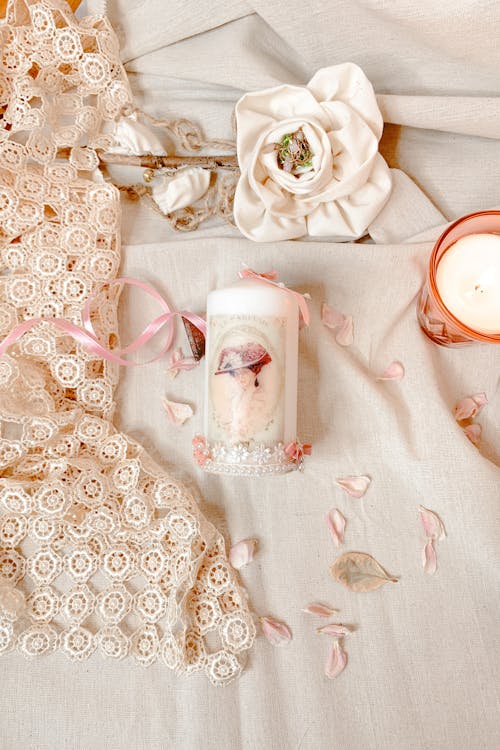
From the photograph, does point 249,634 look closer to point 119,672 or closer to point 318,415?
point 119,672

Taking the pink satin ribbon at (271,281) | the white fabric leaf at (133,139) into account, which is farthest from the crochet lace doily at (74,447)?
the pink satin ribbon at (271,281)

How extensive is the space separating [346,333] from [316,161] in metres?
0.27

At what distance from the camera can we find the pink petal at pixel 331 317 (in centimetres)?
98

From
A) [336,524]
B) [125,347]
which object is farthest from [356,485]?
[125,347]

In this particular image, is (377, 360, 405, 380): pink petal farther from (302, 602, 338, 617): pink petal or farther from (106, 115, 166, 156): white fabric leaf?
(106, 115, 166, 156): white fabric leaf

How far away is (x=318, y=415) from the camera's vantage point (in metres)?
0.99

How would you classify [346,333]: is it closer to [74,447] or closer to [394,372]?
[394,372]

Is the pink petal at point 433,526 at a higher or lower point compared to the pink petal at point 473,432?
lower

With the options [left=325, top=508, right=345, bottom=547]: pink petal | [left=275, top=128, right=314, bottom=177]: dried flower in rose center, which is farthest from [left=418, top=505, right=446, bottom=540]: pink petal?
[left=275, top=128, right=314, bottom=177]: dried flower in rose center

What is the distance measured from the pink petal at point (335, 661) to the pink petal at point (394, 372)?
0.41m

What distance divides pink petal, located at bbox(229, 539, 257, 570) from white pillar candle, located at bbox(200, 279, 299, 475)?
16 centimetres

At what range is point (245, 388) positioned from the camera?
0.83 m

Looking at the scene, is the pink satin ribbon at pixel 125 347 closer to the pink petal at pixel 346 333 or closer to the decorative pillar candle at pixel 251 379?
the decorative pillar candle at pixel 251 379

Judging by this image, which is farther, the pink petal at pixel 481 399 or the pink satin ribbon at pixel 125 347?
the pink petal at pixel 481 399
